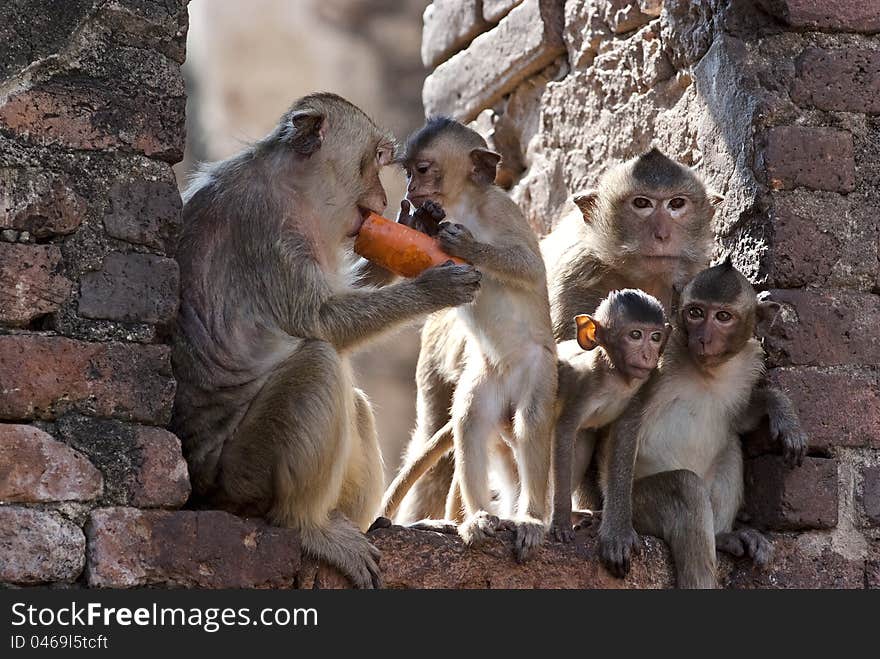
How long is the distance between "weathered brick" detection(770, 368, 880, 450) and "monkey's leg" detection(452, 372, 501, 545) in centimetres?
99

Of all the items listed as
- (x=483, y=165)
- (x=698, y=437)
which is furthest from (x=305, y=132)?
(x=698, y=437)

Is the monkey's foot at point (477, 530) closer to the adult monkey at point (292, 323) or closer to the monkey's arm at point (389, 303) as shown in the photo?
the adult monkey at point (292, 323)

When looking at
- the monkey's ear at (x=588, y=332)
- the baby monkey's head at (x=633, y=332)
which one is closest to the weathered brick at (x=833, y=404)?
the baby monkey's head at (x=633, y=332)

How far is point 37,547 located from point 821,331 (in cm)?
275

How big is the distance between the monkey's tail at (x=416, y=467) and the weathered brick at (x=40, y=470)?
156 cm

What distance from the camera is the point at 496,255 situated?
4.69m

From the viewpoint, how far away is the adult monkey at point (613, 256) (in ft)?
16.7

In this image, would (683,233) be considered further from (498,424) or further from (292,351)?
(292,351)

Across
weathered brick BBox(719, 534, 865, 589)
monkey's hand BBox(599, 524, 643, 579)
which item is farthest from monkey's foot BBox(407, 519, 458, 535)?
weathered brick BBox(719, 534, 865, 589)

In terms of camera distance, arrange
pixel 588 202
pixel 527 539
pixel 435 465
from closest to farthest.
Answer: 1. pixel 527 539
2. pixel 588 202
3. pixel 435 465

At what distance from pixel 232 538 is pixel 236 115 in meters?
14.4

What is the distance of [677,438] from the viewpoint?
190 inches

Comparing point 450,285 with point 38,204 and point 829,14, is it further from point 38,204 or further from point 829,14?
point 829,14

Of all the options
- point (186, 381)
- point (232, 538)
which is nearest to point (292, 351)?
point (186, 381)
